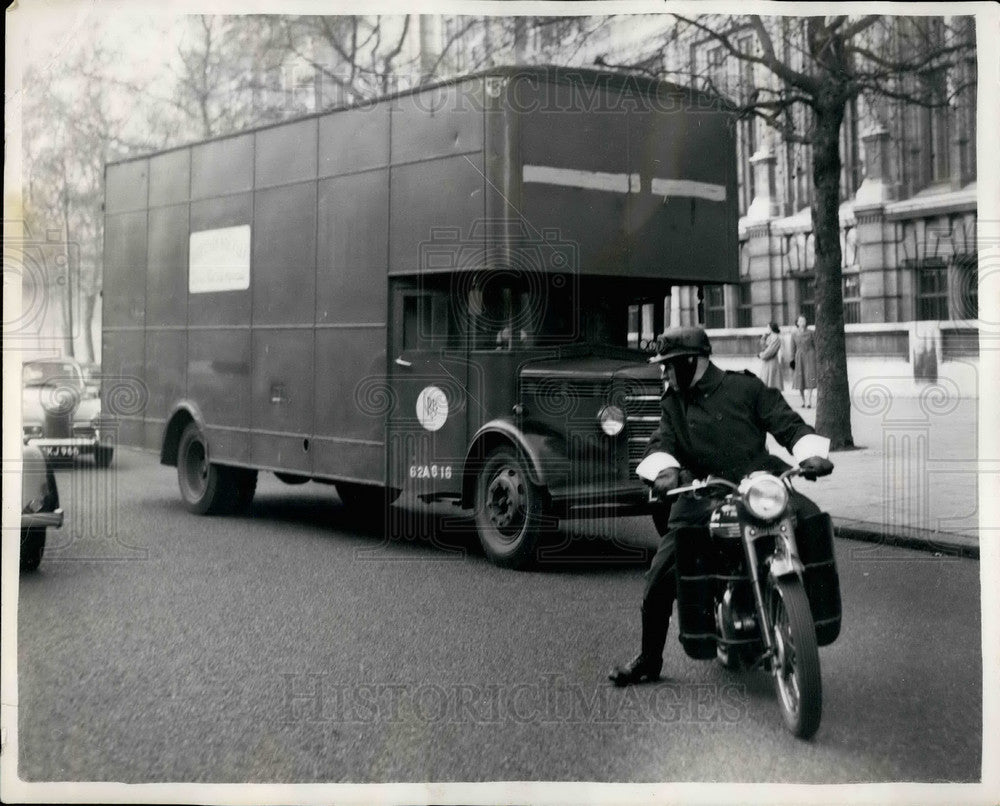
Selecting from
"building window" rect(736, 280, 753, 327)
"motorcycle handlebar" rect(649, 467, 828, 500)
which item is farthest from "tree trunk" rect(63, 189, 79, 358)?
"building window" rect(736, 280, 753, 327)

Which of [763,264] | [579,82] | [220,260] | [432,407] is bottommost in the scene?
[432,407]

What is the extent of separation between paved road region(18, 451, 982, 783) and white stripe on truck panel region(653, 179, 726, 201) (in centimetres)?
241

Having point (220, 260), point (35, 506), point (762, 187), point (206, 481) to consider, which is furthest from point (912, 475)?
point (206, 481)

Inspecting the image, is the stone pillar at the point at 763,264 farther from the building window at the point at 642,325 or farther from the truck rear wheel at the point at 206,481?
the truck rear wheel at the point at 206,481

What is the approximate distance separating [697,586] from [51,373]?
3.33 metres

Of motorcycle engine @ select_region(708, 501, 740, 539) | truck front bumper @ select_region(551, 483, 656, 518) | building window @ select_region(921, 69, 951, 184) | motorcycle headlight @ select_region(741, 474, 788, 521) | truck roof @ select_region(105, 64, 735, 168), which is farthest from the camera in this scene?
truck front bumper @ select_region(551, 483, 656, 518)

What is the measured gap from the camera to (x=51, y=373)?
18.8 feet

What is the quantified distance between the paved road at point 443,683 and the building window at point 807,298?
5.19 ft

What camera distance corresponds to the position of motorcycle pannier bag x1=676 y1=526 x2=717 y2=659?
4.63m

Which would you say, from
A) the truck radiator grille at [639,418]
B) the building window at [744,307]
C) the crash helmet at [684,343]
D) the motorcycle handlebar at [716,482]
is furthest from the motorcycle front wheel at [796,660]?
the truck radiator grille at [639,418]

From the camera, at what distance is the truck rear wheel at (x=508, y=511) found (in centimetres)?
731

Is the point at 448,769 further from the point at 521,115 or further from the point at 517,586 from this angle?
the point at 521,115

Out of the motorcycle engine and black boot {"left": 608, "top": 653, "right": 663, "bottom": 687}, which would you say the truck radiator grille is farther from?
the motorcycle engine

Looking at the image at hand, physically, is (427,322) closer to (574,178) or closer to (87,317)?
(574,178)
